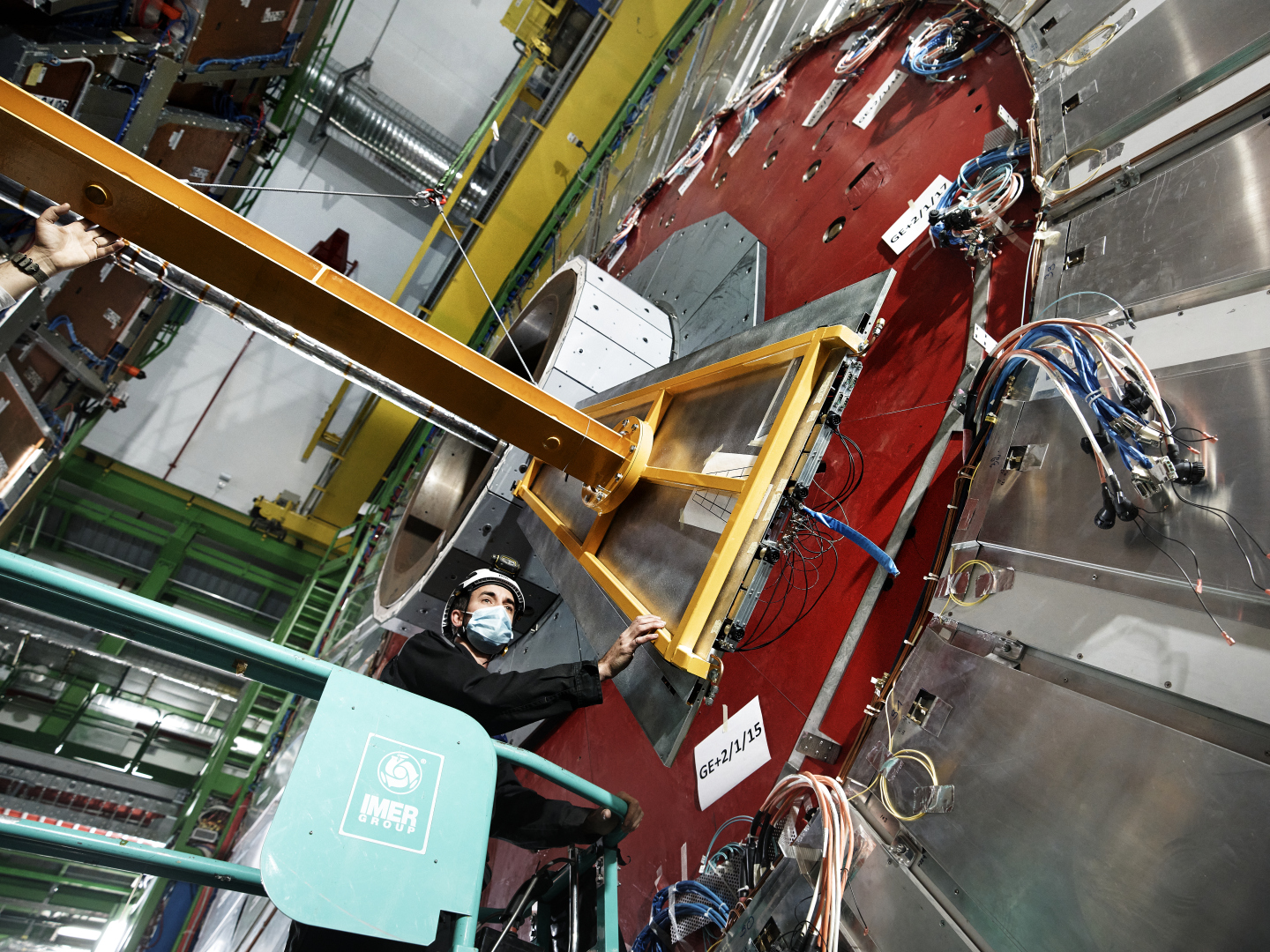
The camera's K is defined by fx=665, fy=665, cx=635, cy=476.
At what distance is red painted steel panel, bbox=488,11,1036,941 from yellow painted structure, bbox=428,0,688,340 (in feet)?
17.3

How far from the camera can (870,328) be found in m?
1.95

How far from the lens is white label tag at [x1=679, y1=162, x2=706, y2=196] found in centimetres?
552

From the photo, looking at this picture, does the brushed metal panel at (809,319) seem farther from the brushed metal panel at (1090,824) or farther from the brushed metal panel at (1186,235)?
the brushed metal panel at (1090,824)

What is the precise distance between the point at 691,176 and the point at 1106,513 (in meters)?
4.87

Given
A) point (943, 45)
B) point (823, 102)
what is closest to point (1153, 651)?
point (943, 45)

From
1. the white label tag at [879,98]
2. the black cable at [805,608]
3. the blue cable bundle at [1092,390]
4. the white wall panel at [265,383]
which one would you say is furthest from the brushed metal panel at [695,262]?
the white wall panel at [265,383]

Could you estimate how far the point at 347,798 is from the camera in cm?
154

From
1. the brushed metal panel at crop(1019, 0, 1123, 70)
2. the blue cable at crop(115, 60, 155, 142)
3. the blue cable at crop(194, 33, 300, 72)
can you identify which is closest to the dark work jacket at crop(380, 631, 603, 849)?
the brushed metal panel at crop(1019, 0, 1123, 70)

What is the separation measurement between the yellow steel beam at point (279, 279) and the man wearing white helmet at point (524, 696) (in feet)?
2.82

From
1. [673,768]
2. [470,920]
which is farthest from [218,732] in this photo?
[470,920]

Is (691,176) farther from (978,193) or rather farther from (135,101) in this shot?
(135,101)

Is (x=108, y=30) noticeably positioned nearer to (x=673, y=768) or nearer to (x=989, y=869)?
(x=673, y=768)

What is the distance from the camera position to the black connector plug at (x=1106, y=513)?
4.93ft

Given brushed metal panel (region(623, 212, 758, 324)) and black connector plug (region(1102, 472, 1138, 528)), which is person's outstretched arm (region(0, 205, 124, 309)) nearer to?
brushed metal panel (region(623, 212, 758, 324))
